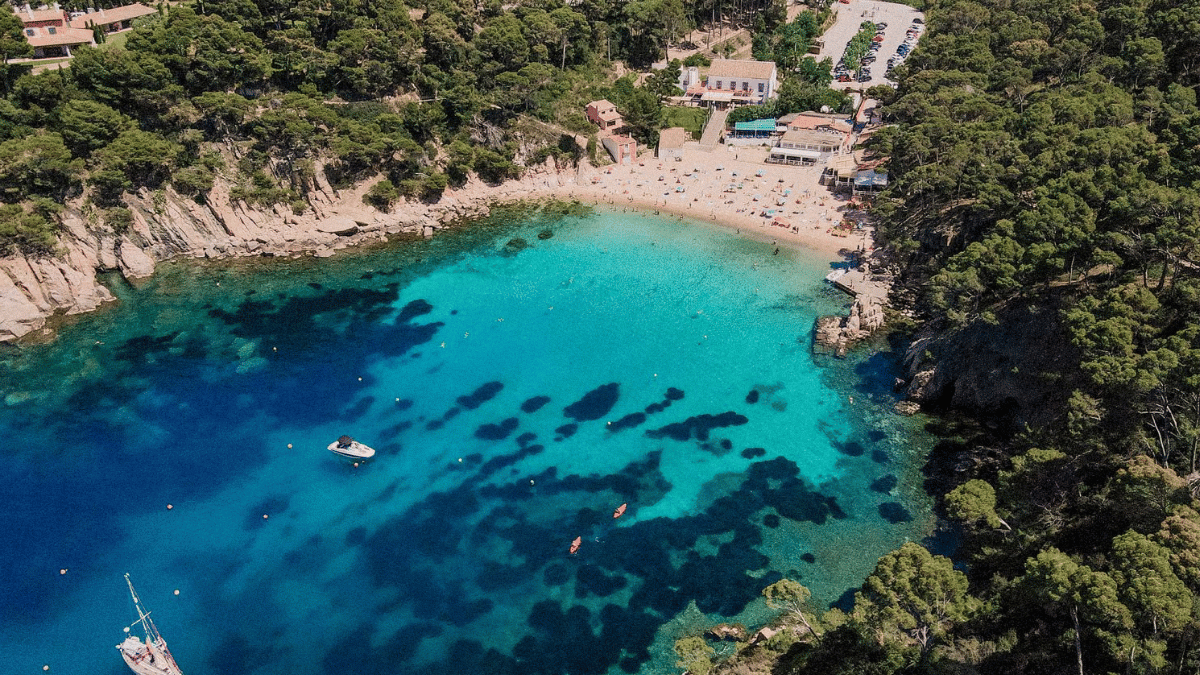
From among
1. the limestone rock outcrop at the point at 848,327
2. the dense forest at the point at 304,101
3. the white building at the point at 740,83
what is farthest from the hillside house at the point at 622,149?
the limestone rock outcrop at the point at 848,327

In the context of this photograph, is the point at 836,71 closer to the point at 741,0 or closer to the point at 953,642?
the point at 741,0

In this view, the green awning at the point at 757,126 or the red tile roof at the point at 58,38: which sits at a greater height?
the red tile roof at the point at 58,38

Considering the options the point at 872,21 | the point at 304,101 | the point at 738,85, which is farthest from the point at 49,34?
the point at 872,21

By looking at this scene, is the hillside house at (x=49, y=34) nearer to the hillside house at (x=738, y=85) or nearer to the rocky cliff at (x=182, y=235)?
the rocky cliff at (x=182, y=235)

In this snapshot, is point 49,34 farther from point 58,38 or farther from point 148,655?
point 148,655

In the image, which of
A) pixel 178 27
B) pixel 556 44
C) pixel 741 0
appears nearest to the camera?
pixel 178 27

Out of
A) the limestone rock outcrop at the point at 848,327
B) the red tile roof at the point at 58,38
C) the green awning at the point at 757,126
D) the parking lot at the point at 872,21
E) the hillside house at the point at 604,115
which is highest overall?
the red tile roof at the point at 58,38

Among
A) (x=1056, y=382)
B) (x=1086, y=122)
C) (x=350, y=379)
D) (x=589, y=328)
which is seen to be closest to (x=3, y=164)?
(x=350, y=379)
